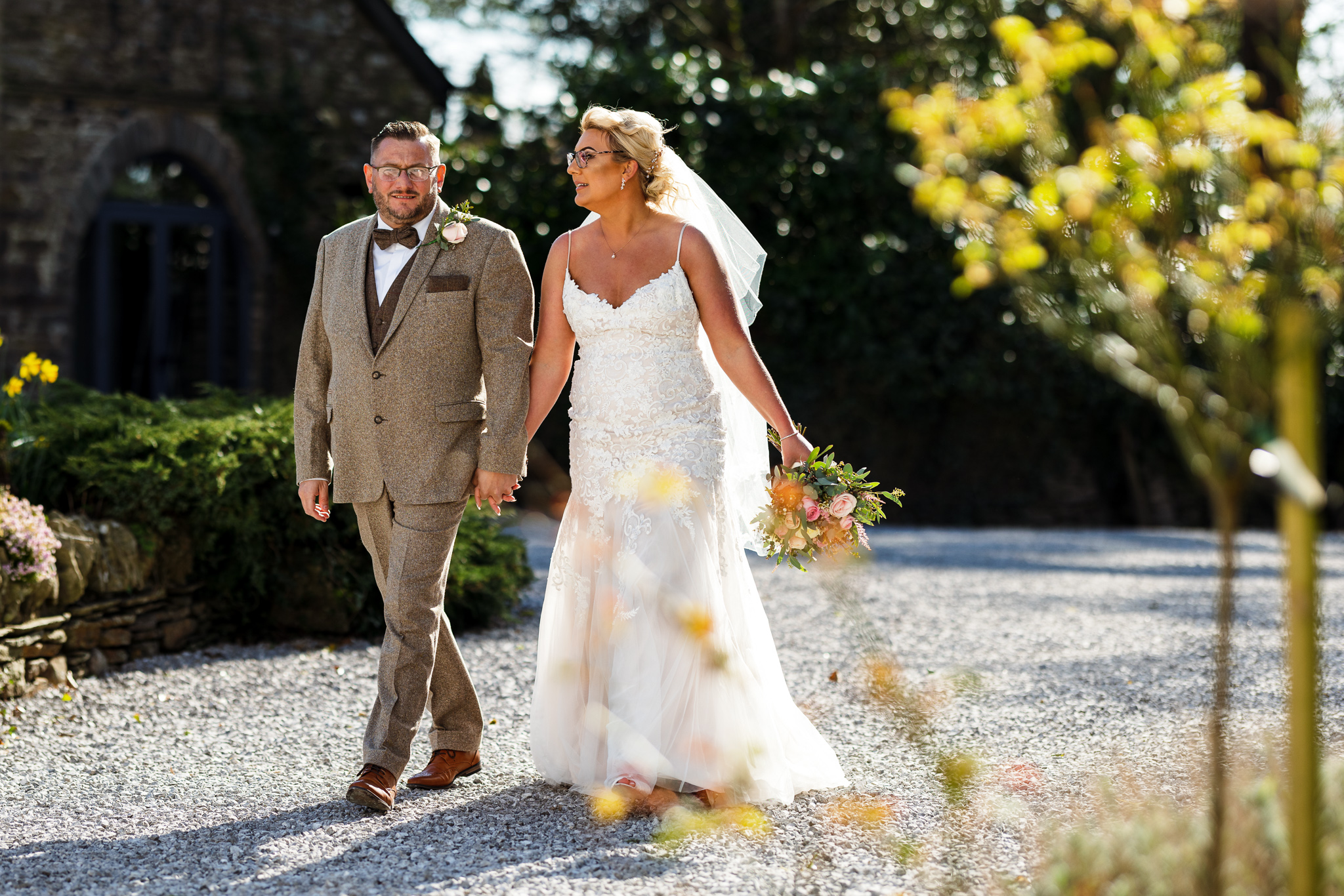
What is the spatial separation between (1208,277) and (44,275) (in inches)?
458

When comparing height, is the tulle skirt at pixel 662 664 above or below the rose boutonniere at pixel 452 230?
below

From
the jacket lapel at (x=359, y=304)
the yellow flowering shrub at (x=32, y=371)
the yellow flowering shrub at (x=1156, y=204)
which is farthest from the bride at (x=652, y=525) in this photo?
the yellow flowering shrub at (x=32, y=371)

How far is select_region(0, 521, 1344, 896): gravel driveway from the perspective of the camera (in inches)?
121

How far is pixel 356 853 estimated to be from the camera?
10.6ft

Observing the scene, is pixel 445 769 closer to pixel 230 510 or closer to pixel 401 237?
pixel 401 237

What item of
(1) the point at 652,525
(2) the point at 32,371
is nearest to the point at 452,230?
(1) the point at 652,525

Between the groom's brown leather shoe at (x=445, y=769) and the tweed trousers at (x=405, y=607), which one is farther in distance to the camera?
the groom's brown leather shoe at (x=445, y=769)

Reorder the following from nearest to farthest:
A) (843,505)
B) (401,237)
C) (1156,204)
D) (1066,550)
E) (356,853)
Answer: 1. (1156,204)
2. (356,853)
3. (843,505)
4. (401,237)
5. (1066,550)

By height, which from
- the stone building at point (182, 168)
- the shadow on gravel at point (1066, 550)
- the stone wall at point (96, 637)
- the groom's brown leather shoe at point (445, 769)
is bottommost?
the groom's brown leather shoe at point (445, 769)

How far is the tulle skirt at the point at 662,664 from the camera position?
3578 mm

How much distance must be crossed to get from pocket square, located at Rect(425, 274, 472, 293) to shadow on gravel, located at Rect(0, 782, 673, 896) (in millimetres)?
1509

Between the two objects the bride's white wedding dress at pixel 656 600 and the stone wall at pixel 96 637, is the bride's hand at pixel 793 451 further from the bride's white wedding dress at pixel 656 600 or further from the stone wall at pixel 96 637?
the stone wall at pixel 96 637

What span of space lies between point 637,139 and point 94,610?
3406 mm

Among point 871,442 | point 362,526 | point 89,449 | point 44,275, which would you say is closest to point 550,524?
point 871,442
